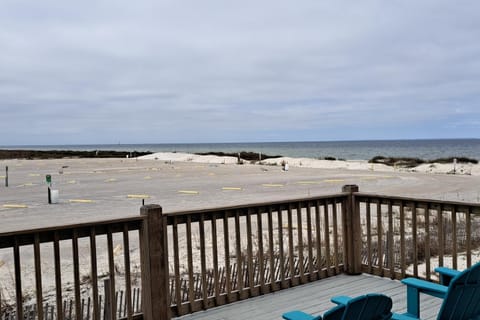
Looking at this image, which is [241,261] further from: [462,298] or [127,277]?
[462,298]

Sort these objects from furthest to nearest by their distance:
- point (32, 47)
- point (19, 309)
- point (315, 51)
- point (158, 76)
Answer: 1. point (158, 76)
2. point (315, 51)
3. point (32, 47)
4. point (19, 309)

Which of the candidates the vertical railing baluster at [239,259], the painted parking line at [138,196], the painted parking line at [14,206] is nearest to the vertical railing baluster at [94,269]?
the vertical railing baluster at [239,259]

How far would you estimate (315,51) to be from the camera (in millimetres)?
32219

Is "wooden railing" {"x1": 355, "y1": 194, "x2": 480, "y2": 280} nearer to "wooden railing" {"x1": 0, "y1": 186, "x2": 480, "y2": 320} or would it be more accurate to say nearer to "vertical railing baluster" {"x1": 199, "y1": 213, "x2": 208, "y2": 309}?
"wooden railing" {"x1": 0, "y1": 186, "x2": 480, "y2": 320}

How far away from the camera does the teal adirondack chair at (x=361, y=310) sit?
2238mm

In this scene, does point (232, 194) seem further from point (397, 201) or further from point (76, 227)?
point (76, 227)

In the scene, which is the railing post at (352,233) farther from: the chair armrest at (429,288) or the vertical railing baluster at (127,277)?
the vertical railing baluster at (127,277)

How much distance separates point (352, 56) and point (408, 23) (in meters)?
15.5

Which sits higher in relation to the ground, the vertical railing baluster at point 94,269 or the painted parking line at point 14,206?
the vertical railing baluster at point 94,269

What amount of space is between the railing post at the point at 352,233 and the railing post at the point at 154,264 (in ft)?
7.99

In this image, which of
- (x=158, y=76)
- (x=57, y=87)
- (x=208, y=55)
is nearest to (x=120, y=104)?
(x=57, y=87)

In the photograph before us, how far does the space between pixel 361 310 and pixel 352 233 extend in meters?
3.44

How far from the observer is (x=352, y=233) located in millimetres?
5664

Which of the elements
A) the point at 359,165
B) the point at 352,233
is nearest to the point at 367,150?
the point at 359,165
